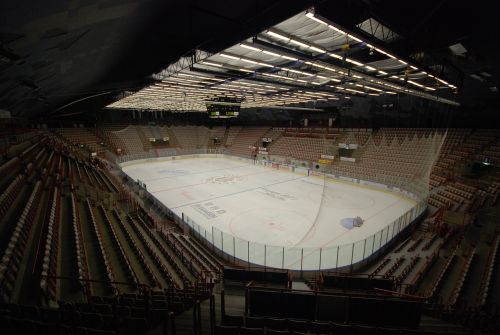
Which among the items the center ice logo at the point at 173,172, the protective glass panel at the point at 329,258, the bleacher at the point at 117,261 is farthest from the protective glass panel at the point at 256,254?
the center ice logo at the point at 173,172

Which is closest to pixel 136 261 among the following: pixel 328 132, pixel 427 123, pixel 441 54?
pixel 441 54

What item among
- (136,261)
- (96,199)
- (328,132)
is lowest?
(136,261)

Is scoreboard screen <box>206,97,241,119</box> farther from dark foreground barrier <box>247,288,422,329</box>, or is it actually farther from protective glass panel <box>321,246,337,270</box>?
dark foreground barrier <box>247,288,422,329</box>

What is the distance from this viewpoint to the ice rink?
11570 mm

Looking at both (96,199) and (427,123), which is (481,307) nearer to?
(96,199)

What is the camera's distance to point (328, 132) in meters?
29.3

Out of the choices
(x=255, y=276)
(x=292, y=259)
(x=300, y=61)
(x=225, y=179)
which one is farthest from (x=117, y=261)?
(x=225, y=179)

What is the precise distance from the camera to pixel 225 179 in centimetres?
2339

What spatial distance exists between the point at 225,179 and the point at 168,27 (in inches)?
698

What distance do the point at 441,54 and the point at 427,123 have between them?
1461 cm

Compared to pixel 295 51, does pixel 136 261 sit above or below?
below

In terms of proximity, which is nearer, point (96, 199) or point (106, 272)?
point (106, 272)

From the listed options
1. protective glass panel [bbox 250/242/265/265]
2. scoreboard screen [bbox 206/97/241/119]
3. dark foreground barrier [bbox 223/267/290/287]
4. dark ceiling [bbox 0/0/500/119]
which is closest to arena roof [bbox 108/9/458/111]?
dark ceiling [bbox 0/0/500/119]

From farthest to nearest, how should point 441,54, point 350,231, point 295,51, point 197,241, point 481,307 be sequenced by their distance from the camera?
point 350,231 < point 197,241 < point 441,54 < point 295,51 < point 481,307
